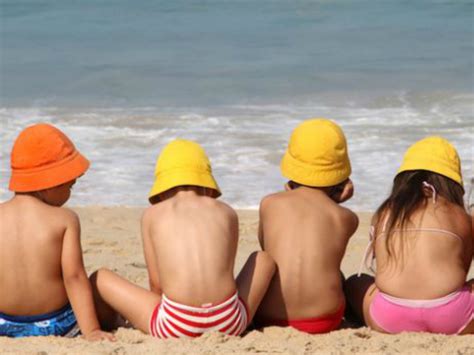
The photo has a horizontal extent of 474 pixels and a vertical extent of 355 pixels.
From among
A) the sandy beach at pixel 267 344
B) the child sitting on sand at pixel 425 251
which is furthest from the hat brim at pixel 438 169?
the sandy beach at pixel 267 344

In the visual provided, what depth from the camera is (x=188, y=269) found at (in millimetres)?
3695

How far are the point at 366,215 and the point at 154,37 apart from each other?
27.4ft

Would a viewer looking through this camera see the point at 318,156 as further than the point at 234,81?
No

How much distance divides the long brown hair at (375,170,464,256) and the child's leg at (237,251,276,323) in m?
0.48

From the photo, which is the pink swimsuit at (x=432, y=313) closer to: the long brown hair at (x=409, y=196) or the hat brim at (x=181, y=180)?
the long brown hair at (x=409, y=196)

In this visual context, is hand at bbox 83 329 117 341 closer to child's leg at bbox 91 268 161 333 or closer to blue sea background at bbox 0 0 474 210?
child's leg at bbox 91 268 161 333

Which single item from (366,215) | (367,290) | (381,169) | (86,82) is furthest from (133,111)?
(367,290)

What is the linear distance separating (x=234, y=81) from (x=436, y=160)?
7.62 meters

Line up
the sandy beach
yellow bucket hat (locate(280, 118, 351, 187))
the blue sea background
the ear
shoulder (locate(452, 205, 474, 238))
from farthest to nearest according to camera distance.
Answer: the blue sea background
the ear
yellow bucket hat (locate(280, 118, 351, 187))
shoulder (locate(452, 205, 474, 238))
the sandy beach

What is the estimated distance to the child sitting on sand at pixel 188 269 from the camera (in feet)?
12.1

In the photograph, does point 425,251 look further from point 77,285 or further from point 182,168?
point 77,285

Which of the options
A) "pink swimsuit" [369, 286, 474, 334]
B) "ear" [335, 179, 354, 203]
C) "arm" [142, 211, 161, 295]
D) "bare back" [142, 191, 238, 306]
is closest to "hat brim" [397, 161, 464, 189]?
"ear" [335, 179, 354, 203]

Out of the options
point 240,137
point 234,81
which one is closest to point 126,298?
point 240,137

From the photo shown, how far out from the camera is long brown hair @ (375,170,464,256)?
3.91m
